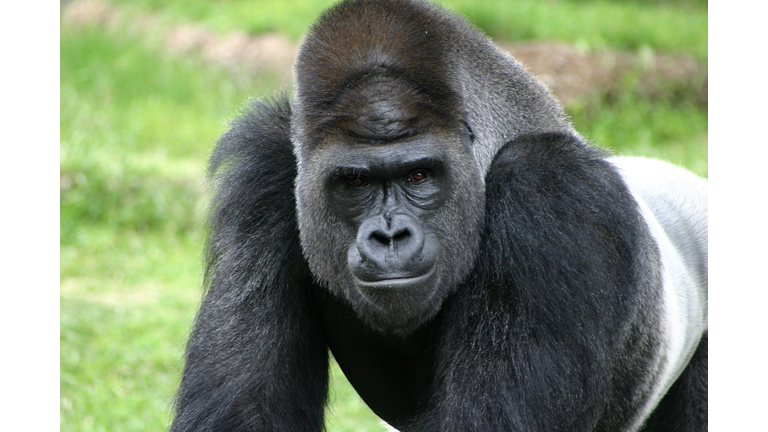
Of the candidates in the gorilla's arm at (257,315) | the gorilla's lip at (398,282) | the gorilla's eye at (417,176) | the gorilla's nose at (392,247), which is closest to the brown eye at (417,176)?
the gorilla's eye at (417,176)

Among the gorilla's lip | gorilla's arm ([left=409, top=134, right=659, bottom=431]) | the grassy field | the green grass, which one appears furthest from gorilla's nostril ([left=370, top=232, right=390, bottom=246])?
the green grass

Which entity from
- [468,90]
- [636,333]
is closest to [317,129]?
[468,90]

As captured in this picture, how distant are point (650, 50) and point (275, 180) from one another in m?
5.94

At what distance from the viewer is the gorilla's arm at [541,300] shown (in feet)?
7.92

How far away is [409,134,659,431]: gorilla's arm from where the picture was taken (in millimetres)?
2414

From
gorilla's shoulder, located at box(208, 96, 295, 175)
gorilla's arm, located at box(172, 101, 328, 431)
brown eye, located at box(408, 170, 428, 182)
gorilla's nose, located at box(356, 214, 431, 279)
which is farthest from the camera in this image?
gorilla's shoulder, located at box(208, 96, 295, 175)

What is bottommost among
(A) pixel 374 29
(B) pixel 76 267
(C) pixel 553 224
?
(B) pixel 76 267

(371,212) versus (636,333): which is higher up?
(371,212)

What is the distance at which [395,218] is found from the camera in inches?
94.0

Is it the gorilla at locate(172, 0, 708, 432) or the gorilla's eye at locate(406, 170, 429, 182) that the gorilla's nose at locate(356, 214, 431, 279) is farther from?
the gorilla's eye at locate(406, 170, 429, 182)

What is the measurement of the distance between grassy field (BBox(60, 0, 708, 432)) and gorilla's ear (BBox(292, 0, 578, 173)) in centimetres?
136

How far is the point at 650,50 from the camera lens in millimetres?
7848

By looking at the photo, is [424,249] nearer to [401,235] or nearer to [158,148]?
[401,235]

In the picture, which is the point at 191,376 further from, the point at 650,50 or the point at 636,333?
the point at 650,50
